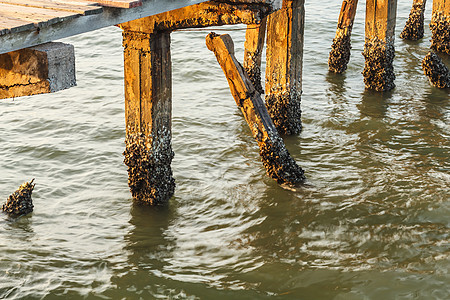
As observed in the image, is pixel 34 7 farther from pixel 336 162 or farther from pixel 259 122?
pixel 336 162

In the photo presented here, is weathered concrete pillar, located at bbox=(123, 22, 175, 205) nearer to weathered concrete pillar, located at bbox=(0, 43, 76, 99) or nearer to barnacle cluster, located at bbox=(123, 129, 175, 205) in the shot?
barnacle cluster, located at bbox=(123, 129, 175, 205)

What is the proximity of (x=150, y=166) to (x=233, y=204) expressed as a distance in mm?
1013

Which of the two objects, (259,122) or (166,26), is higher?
(166,26)

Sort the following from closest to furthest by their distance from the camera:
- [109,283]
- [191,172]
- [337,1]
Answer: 1. [109,283]
2. [191,172]
3. [337,1]

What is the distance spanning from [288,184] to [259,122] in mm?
758

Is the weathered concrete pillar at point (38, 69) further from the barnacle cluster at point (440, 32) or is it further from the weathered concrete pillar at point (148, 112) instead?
the barnacle cluster at point (440, 32)

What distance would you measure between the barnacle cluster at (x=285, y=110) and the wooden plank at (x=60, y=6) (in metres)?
4.27

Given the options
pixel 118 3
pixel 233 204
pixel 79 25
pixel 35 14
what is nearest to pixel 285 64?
pixel 233 204

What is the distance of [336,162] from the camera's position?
302 inches

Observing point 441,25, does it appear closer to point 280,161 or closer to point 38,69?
point 280,161

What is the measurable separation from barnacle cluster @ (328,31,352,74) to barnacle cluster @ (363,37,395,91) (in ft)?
2.20

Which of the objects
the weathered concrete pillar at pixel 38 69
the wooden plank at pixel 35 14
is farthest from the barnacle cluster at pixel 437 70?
the weathered concrete pillar at pixel 38 69

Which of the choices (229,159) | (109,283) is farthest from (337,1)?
(109,283)

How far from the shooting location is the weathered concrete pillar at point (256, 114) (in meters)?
6.73
